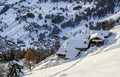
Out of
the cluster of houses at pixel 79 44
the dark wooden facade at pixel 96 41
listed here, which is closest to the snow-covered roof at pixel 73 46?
the cluster of houses at pixel 79 44

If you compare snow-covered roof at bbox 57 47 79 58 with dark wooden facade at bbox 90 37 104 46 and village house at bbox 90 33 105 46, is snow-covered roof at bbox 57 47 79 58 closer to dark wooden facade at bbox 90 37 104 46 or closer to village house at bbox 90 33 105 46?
dark wooden facade at bbox 90 37 104 46

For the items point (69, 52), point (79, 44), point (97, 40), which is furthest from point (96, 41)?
point (69, 52)

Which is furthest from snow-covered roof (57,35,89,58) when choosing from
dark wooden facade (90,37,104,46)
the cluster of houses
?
dark wooden facade (90,37,104,46)

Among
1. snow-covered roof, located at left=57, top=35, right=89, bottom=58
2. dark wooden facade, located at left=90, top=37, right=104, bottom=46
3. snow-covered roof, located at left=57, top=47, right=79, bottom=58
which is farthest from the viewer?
dark wooden facade, located at left=90, top=37, right=104, bottom=46

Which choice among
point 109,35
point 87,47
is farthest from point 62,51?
point 109,35

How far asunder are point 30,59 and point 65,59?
435 inches

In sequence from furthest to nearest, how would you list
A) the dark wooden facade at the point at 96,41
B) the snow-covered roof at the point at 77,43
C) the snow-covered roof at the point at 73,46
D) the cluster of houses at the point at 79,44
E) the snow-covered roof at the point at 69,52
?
1. the snow-covered roof at the point at 77,43
2. the dark wooden facade at the point at 96,41
3. the cluster of houses at the point at 79,44
4. the snow-covered roof at the point at 73,46
5. the snow-covered roof at the point at 69,52

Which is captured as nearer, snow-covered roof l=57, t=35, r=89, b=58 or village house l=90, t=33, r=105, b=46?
snow-covered roof l=57, t=35, r=89, b=58

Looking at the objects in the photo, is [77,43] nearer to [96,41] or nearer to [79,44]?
[79,44]

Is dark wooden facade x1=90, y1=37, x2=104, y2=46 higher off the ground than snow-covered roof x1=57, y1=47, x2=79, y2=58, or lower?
higher

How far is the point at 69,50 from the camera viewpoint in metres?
91.9

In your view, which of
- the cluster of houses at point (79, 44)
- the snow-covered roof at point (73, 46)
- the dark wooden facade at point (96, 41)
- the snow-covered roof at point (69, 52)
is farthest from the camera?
the dark wooden facade at point (96, 41)

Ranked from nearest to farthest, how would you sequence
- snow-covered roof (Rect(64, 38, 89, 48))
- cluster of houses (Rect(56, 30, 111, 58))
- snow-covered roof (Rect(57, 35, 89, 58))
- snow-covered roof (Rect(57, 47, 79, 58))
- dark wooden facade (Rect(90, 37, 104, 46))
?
snow-covered roof (Rect(57, 47, 79, 58)) → snow-covered roof (Rect(57, 35, 89, 58)) → cluster of houses (Rect(56, 30, 111, 58)) → dark wooden facade (Rect(90, 37, 104, 46)) → snow-covered roof (Rect(64, 38, 89, 48))

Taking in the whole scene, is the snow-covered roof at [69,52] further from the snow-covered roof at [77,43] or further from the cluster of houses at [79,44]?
the snow-covered roof at [77,43]
